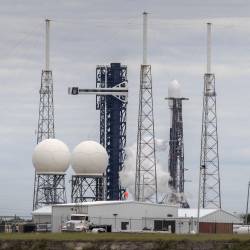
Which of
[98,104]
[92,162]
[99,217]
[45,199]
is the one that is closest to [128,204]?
[99,217]

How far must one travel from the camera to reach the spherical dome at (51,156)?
Result: 5359 inches

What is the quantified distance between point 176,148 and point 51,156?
25.9 m

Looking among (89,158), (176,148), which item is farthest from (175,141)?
(89,158)

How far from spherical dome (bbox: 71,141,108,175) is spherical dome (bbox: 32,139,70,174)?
5.34ft

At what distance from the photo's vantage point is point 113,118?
153 metres

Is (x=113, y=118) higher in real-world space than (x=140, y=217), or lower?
higher

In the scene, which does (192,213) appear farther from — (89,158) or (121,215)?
(89,158)

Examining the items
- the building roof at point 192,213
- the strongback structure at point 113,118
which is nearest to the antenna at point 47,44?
the strongback structure at point 113,118

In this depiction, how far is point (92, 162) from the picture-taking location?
135625 millimetres

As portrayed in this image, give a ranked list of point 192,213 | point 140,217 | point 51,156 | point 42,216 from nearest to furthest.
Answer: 1. point 140,217
2. point 192,213
3. point 42,216
4. point 51,156

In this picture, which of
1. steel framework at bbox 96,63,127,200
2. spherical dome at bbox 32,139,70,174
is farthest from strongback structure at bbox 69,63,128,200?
spherical dome at bbox 32,139,70,174

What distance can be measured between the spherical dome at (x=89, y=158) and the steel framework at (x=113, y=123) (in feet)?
52.8

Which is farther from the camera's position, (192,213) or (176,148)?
(176,148)

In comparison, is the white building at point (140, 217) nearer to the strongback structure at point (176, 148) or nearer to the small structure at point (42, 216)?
the small structure at point (42, 216)
